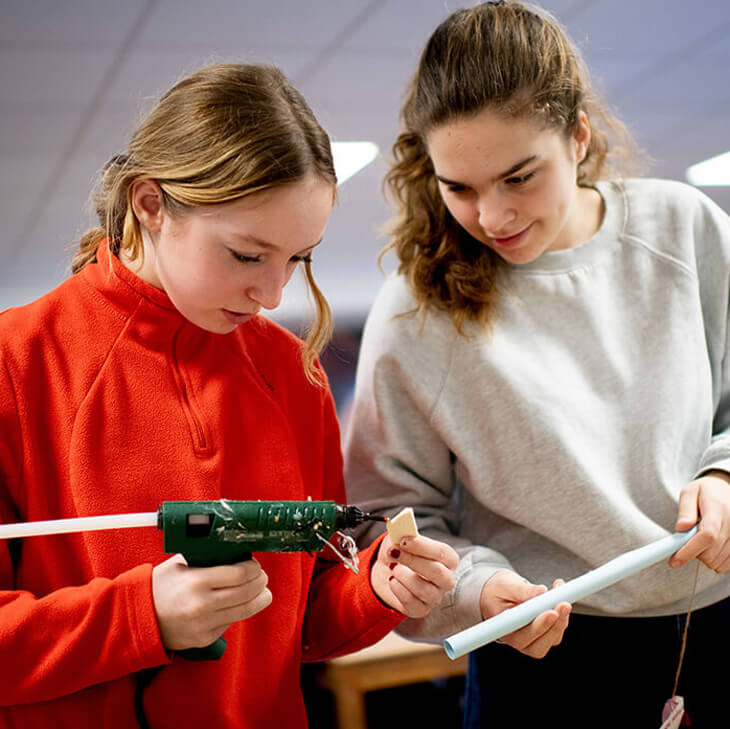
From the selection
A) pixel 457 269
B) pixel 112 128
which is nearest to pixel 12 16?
pixel 112 128

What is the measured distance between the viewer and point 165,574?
2.89 ft

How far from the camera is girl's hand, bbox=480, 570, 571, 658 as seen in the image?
102 centimetres

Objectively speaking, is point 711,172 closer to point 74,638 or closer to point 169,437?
point 169,437

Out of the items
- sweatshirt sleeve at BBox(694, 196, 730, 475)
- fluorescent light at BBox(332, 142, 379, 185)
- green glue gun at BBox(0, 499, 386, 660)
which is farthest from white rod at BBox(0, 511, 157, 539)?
fluorescent light at BBox(332, 142, 379, 185)

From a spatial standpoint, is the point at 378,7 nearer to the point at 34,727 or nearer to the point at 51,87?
Result: the point at 51,87

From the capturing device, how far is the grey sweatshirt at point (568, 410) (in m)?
1.23

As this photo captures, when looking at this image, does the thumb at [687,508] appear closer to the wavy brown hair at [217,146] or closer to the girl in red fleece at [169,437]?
the girl in red fleece at [169,437]

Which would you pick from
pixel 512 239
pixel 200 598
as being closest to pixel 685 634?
pixel 512 239

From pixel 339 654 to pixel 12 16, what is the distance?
87.1 inches

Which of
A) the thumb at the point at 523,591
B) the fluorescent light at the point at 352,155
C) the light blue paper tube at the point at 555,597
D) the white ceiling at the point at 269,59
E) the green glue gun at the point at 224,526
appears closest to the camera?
the green glue gun at the point at 224,526

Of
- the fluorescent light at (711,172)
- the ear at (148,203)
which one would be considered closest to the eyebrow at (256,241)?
the ear at (148,203)

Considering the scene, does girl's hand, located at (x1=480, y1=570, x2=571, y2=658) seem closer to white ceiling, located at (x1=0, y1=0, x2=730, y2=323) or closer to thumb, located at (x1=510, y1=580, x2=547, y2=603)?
thumb, located at (x1=510, y1=580, x2=547, y2=603)

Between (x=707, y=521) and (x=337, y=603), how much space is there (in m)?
0.49

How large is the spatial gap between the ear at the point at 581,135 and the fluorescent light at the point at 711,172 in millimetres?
3864
